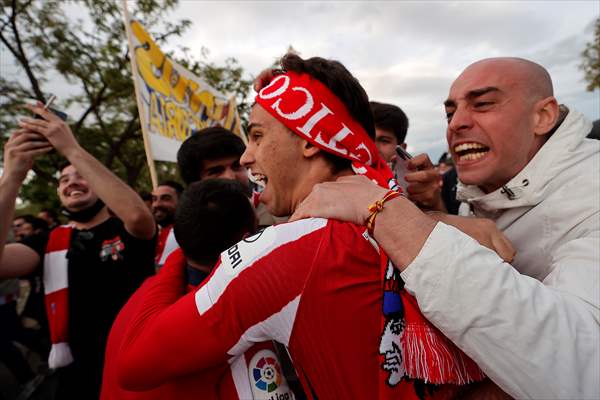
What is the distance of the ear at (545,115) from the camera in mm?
1560

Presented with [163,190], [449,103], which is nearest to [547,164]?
[449,103]

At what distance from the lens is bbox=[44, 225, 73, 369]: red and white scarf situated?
238 cm

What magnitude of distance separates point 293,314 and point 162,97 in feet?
15.3

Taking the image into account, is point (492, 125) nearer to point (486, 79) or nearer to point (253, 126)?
point (486, 79)

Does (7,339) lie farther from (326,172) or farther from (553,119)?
(553,119)

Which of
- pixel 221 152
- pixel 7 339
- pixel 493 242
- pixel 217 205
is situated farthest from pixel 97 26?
pixel 493 242

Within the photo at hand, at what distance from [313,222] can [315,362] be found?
432mm

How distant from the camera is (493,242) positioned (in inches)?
47.3

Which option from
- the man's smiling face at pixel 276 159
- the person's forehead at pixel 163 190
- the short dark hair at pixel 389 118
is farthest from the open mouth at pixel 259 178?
the person's forehead at pixel 163 190

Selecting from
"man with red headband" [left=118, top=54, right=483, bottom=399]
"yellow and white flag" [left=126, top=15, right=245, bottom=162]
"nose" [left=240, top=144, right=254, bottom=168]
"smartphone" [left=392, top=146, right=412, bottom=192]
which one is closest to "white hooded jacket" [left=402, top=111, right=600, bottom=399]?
"man with red headband" [left=118, top=54, right=483, bottom=399]

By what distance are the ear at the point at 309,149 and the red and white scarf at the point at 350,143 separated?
0.04 metres

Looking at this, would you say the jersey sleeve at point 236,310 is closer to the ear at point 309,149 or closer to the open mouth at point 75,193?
the ear at point 309,149

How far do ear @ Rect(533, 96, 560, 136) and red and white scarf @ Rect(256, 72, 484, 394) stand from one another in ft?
2.37

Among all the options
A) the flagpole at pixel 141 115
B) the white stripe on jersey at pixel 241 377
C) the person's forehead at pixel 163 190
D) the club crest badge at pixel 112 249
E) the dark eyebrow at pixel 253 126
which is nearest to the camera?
the white stripe on jersey at pixel 241 377
